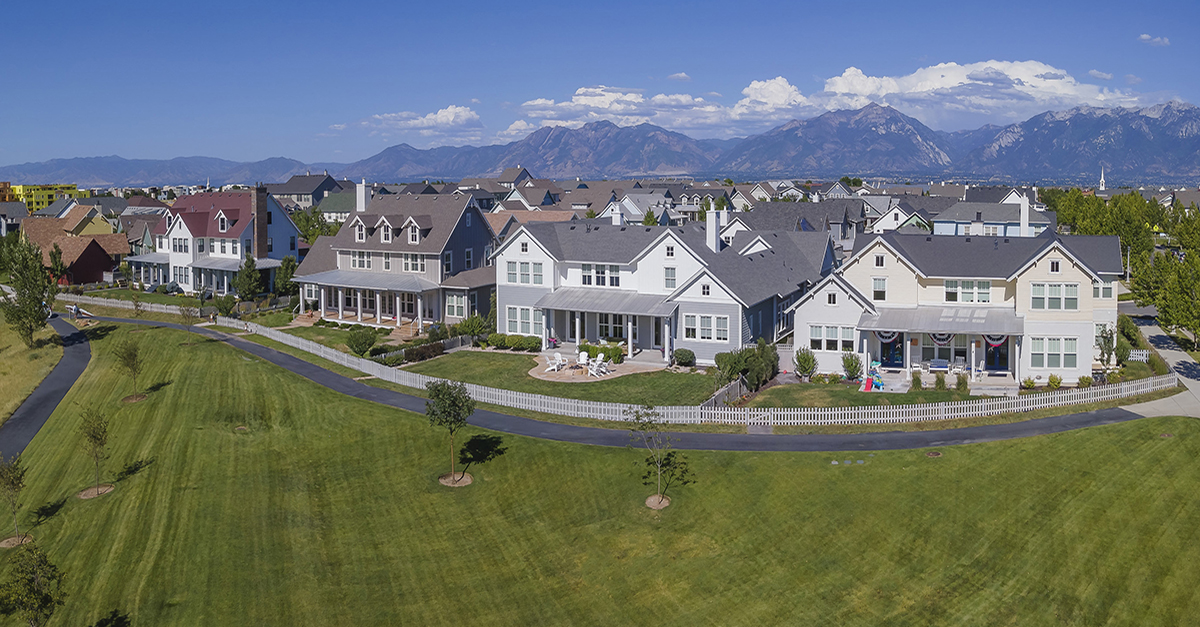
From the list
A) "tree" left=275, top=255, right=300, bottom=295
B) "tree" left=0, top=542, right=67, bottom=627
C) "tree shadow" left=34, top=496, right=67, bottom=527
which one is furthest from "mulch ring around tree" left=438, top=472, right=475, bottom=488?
"tree" left=275, top=255, right=300, bottom=295

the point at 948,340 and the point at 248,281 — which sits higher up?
the point at 248,281

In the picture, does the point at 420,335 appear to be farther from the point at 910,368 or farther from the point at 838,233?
the point at 838,233

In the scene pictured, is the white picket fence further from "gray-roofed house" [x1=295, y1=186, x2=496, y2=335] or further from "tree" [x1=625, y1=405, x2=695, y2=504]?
"gray-roofed house" [x1=295, y1=186, x2=496, y2=335]

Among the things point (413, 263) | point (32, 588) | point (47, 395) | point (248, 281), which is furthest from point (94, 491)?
point (248, 281)

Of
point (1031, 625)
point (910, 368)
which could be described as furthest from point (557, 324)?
point (1031, 625)

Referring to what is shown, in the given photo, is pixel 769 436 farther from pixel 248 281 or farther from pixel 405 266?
pixel 248 281
